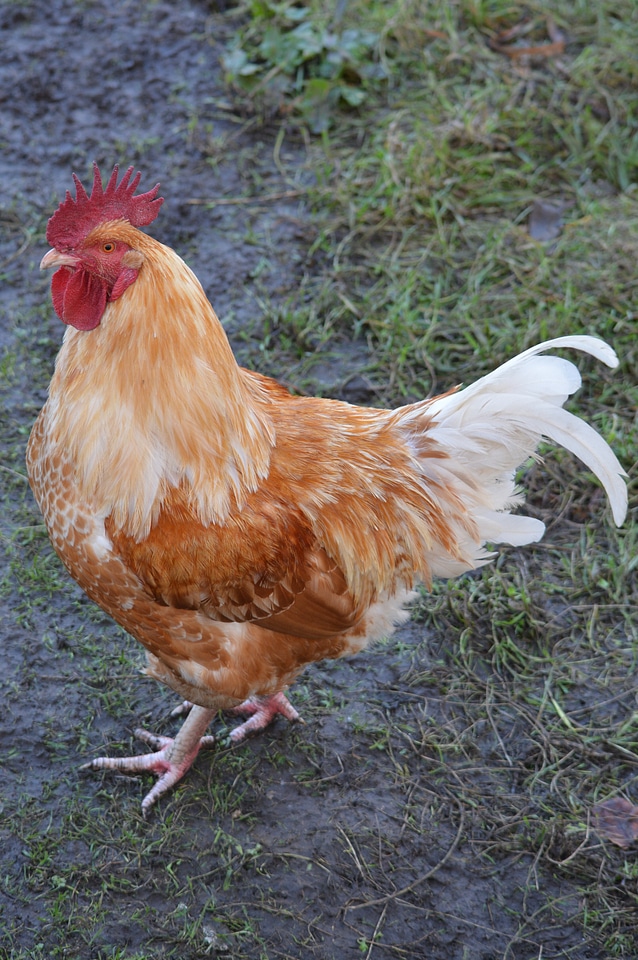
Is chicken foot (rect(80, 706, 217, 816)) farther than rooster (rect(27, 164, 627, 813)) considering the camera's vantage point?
Yes

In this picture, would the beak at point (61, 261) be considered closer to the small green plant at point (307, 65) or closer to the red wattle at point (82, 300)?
the red wattle at point (82, 300)

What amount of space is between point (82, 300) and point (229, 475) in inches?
27.8

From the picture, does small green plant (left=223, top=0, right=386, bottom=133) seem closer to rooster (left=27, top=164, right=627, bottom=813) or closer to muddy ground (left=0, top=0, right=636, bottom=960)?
muddy ground (left=0, top=0, right=636, bottom=960)

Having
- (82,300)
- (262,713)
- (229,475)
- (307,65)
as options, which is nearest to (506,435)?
(229,475)

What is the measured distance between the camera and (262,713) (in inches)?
145

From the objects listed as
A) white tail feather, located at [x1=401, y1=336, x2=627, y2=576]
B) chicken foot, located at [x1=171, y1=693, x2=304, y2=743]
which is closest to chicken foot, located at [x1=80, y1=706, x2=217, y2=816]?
chicken foot, located at [x1=171, y1=693, x2=304, y2=743]

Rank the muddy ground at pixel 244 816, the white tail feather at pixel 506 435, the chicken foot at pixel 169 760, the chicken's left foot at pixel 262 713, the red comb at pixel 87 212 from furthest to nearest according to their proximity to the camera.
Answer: the chicken's left foot at pixel 262 713
the chicken foot at pixel 169 760
the muddy ground at pixel 244 816
the white tail feather at pixel 506 435
the red comb at pixel 87 212

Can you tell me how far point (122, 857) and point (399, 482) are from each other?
1766 millimetres

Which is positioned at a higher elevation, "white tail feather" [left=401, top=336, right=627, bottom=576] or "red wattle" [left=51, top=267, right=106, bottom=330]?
"red wattle" [left=51, top=267, right=106, bottom=330]

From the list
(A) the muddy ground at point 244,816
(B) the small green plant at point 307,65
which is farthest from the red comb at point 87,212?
(B) the small green plant at point 307,65

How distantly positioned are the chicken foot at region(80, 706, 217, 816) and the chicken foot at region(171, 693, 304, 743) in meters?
0.19

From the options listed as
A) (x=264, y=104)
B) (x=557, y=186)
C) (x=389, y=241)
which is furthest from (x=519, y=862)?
(x=264, y=104)

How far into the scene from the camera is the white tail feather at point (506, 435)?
Result: 114 inches

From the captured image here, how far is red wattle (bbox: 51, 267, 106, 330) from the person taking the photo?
261 cm
